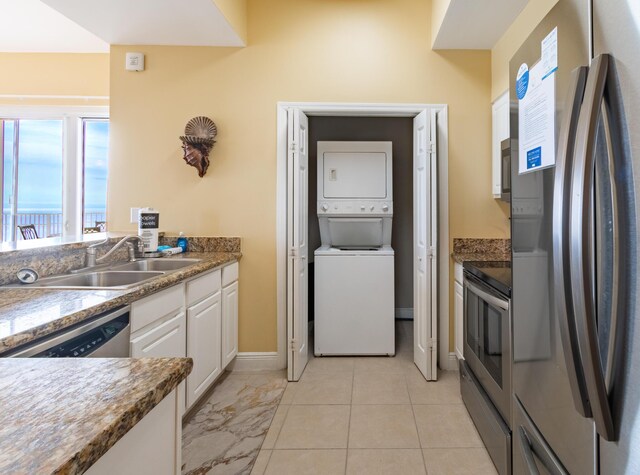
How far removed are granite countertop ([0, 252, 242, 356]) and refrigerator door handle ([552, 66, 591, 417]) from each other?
130 cm

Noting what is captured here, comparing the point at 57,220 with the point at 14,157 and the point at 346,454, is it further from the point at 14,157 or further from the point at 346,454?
the point at 346,454

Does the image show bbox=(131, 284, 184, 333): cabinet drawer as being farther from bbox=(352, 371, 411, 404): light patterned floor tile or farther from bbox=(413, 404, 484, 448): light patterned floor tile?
bbox=(413, 404, 484, 448): light patterned floor tile

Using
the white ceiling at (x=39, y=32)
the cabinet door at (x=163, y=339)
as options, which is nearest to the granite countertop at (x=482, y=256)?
the cabinet door at (x=163, y=339)

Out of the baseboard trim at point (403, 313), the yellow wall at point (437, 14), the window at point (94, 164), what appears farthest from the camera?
the baseboard trim at point (403, 313)

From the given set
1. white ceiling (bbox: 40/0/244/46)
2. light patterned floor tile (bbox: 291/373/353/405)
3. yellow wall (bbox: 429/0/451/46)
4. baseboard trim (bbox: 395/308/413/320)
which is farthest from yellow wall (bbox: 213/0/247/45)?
baseboard trim (bbox: 395/308/413/320)

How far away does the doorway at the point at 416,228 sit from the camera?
2.48m

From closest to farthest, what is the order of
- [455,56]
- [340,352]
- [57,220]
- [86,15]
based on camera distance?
[86,15]
[455,56]
[340,352]
[57,220]

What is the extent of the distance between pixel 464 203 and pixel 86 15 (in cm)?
299

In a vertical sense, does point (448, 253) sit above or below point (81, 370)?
above

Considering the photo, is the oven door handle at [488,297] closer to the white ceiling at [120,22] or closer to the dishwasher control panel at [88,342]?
the dishwasher control panel at [88,342]

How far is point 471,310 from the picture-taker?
2.02 m

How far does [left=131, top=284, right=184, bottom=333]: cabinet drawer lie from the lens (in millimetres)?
1433

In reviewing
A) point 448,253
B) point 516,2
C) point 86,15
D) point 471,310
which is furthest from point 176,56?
point 471,310

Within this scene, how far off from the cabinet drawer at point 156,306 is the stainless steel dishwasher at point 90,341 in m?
0.05
